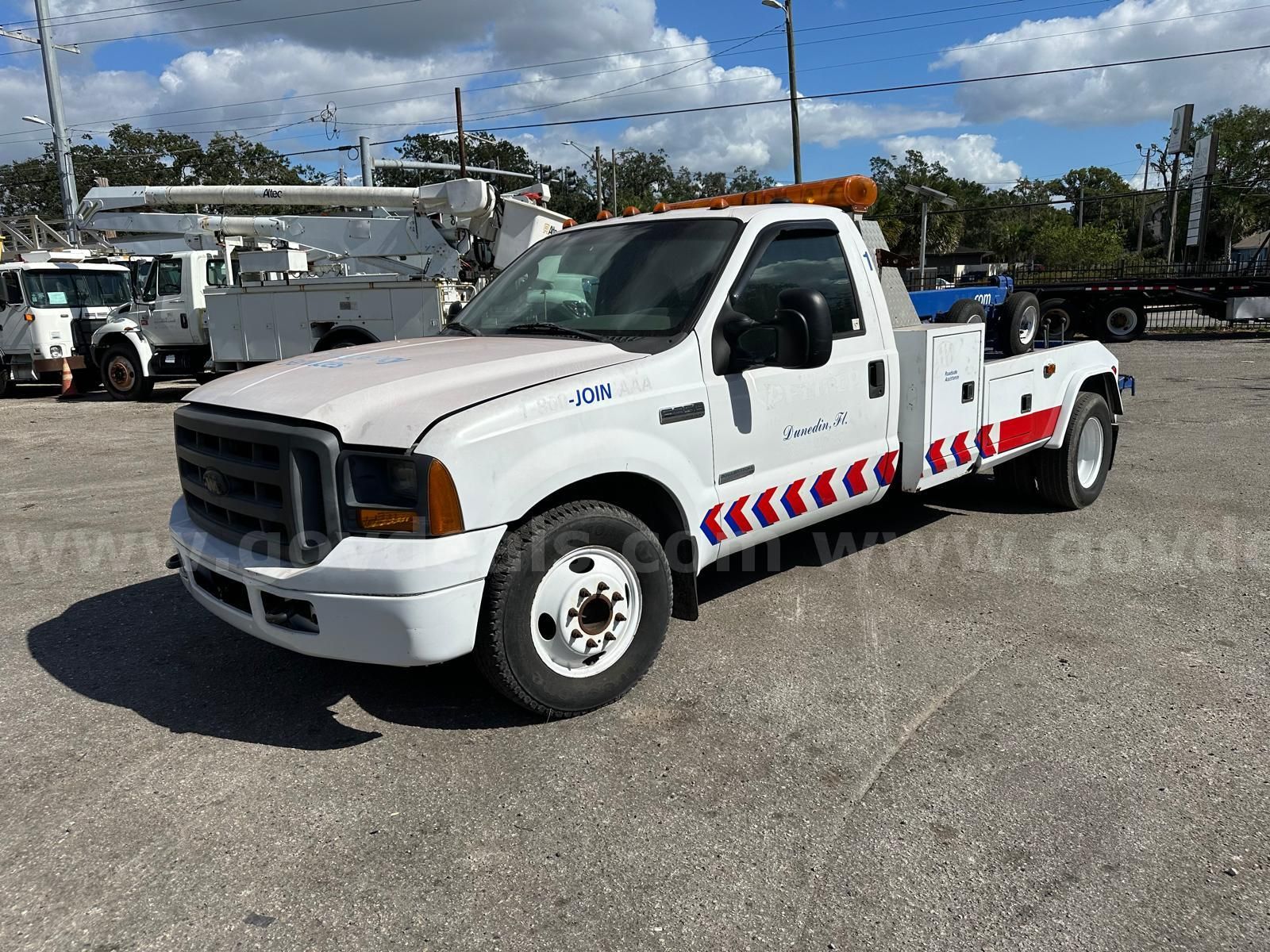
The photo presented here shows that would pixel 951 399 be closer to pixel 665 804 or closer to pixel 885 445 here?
pixel 885 445

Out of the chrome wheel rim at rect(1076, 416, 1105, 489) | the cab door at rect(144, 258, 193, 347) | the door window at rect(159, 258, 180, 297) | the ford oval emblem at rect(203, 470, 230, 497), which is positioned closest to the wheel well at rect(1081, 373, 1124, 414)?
the chrome wheel rim at rect(1076, 416, 1105, 489)

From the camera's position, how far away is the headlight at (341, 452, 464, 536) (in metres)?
3.04

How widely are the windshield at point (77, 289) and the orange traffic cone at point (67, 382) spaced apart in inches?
49.7

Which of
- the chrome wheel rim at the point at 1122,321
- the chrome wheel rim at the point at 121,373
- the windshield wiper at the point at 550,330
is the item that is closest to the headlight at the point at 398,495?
the windshield wiper at the point at 550,330

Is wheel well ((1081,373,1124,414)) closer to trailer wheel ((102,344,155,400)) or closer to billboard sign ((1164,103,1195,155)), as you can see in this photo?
trailer wheel ((102,344,155,400))

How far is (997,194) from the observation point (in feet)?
296

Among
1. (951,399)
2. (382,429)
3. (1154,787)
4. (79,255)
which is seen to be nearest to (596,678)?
(382,429)

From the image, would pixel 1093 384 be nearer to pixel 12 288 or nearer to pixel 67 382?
pixel 67 382

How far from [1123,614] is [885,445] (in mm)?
1428

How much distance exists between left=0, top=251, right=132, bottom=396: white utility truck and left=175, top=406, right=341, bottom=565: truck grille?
1535 centimetres

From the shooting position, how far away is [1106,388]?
678 cm

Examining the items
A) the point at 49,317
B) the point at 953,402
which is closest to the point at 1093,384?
the point at 953,402

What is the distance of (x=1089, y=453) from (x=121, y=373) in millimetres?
15598

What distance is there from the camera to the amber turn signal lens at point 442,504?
3.03 metres
